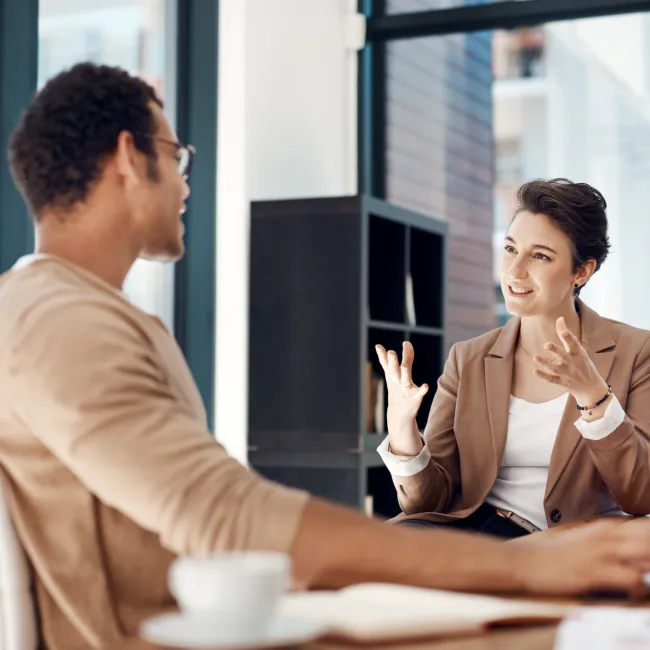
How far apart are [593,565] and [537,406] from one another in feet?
4.43

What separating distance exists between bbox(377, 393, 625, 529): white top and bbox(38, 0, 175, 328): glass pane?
6.15 feet

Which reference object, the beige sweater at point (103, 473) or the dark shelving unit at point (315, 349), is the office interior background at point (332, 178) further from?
the beige sweater at point (103, 473)

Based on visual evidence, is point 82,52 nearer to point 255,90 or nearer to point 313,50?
point 255,90

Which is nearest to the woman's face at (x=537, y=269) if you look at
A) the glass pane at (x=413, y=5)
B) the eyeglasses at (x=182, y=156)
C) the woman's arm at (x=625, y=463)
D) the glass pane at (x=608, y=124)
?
the woman's arm at (x=625, y=463)

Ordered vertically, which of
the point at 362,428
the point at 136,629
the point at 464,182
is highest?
the point at 464,182

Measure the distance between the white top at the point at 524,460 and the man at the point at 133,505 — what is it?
3.59 ft

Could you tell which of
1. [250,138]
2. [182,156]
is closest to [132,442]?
[182,156]

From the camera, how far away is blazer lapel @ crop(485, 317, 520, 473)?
2221 millimetres

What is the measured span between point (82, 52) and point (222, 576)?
10.9ft

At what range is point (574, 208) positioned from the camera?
2.40 metres

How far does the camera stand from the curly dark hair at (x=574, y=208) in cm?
240

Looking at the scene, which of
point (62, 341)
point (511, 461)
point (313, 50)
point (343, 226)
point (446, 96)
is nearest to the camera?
point (62, 341)

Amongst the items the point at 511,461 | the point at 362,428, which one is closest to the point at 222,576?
the point at 511,461

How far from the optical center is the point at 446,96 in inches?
208
